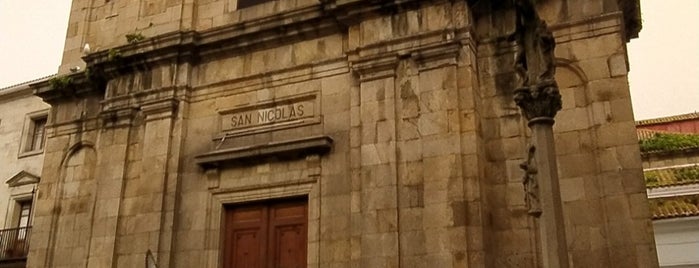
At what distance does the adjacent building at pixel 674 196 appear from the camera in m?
16.8

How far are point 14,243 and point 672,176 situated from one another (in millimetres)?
19764

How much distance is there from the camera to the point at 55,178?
13617mm

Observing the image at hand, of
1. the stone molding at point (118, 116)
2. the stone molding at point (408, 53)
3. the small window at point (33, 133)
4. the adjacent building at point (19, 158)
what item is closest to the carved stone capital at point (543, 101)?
the stone molding at point (408, 53)

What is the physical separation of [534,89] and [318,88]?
18.4 ft

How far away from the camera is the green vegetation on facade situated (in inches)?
864

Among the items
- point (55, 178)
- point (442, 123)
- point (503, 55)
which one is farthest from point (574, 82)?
point (55, 178)

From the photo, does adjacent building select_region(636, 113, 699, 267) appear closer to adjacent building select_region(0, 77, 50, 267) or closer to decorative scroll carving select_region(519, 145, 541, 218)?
decorative scroll carving select_region(519, 145, 541, 218)

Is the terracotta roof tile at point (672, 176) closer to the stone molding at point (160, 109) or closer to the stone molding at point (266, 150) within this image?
the stone molding at point (266, 150)

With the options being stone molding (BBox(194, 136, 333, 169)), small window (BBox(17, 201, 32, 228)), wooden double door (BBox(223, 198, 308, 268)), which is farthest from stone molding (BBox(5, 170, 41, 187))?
wooden double door (BBox(223, 198, 308, 268))

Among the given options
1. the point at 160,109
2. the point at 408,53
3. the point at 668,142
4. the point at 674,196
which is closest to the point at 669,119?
the point at 668,142

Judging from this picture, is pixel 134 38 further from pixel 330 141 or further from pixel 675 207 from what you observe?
pixel 675 207

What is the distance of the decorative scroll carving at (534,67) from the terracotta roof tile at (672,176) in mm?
13435

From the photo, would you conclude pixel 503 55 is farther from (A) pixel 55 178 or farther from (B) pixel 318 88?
(A) pixel 55 178

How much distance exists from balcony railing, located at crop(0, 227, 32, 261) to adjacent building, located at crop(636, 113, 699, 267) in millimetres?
17593
